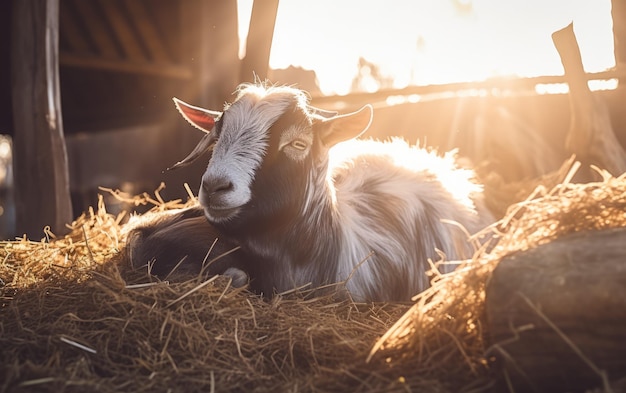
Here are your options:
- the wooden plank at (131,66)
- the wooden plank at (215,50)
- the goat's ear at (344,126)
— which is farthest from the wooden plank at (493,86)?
the goat's ear at (344,126)

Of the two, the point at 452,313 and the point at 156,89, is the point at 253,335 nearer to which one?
the point at 452,313

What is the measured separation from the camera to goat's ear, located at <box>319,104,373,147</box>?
12.3 ft

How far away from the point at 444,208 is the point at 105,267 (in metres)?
2.24

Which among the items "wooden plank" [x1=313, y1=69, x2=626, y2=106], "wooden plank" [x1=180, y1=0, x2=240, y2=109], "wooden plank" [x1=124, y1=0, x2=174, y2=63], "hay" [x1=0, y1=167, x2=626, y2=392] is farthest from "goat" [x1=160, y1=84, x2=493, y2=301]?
"wooden plank" [x1=124, y1=0, x2=174, y2=63]

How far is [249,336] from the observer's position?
2814 millimetres

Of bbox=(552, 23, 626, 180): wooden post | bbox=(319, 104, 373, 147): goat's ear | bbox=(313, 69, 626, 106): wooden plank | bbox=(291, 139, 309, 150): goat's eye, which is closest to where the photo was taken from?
bbox=(291, 139, 309, 150): goat's eye

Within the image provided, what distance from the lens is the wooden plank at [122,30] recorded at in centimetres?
941

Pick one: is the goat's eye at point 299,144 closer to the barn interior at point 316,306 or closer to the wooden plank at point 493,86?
the barn interior at point 316,306

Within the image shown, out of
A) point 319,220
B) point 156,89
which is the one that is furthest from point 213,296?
point 156,89

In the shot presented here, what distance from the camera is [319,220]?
3.76 metres

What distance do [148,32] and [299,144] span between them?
684cm

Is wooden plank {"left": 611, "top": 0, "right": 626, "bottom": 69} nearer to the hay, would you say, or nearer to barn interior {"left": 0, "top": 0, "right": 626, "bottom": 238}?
barn interior {"left": 0, "top": 0, "right": 626, "bottom": 238}

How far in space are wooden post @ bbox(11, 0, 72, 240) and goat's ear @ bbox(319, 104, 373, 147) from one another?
109 inches

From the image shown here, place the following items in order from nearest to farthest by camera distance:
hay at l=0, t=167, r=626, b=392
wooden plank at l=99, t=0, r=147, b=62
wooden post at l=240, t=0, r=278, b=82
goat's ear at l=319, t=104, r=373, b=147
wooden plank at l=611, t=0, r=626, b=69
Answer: hay at l=0, t=167, r=626, b=392 → goat's ear at l=319, t=104, r=373, b=147 → wooden post at l=240, t=0, r=278, b=82 → wooden plank at l=611, t=0, r=626, b=69 → wooden plank at l=99, t=0, r=147, b=62
